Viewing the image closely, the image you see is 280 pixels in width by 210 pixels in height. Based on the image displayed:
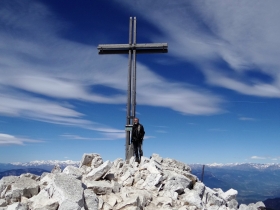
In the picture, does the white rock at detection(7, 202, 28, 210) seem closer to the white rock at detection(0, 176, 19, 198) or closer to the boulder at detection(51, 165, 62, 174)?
the white rock at detection(0, 176, 19, 198)

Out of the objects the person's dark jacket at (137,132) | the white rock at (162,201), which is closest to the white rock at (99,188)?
the white rock at (162,201)

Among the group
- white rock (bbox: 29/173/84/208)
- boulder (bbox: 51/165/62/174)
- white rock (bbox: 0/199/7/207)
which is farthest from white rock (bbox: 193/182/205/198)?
white rock (bbox: 0/199/7/207)

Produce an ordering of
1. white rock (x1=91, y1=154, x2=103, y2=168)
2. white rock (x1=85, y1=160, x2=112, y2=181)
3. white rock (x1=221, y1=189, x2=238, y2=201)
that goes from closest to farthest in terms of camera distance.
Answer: white rock (x1=85, y1=160, x2=112, y2=181), white rock (x1=91, y1=154, x2=103, y2=168), white rock (x1=221, y1=189, x2=238, y2=201)

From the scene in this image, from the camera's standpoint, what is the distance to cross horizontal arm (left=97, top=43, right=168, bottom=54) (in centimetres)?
2067

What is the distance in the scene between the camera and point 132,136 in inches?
765

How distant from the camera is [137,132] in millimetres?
19250

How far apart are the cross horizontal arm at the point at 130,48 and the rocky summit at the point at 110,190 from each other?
7899mm

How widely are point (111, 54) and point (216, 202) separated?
1272cm

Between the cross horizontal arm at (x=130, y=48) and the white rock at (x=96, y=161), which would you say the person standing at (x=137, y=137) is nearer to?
the white rock at (x=96, y=161)

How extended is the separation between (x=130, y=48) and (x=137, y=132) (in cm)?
640

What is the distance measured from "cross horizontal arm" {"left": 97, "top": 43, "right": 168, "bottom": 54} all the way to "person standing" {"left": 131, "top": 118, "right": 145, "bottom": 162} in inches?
213

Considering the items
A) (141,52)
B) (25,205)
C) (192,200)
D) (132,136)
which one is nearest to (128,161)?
(132,136)

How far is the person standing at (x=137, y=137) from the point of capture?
1927 centimetres

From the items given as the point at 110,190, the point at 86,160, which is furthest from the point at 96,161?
the point at 110,190
